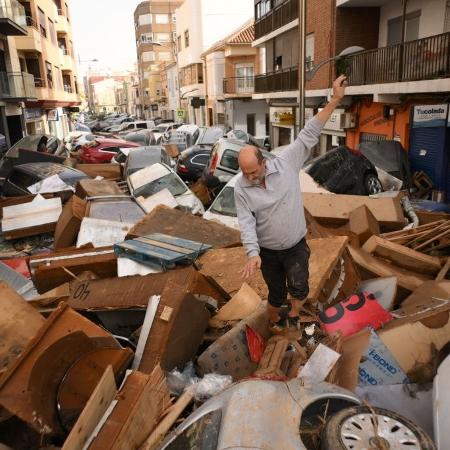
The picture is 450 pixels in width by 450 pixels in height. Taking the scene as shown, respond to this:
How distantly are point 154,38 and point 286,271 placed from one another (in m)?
78.2

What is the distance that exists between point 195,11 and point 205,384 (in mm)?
45359

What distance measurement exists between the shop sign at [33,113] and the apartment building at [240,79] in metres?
14.3

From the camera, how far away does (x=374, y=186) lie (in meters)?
8.80

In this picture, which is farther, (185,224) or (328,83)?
(328,83)

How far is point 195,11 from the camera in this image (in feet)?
141

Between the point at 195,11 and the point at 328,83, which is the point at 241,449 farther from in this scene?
the point at 195,11

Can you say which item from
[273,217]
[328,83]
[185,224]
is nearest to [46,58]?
[328,83]

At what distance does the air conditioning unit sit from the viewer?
16125 millimetres

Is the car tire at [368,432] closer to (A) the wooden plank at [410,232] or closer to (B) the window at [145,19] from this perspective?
(A) the wooden plank at [410,232]

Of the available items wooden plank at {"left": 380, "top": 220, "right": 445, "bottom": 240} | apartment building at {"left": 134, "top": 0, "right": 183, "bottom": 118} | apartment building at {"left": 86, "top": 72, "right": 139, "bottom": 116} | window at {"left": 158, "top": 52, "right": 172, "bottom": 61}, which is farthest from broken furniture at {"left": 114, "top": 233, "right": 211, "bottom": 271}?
apartment building at {"left": 86, "top": 72, "right": 139, "bottom": 116}

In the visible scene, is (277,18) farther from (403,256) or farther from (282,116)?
(403,256)

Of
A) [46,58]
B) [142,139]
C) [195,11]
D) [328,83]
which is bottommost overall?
[142,139]

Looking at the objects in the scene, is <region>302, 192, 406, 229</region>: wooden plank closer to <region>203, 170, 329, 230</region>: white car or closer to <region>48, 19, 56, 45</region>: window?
<region>203, 170, 329, 230</region>: white car

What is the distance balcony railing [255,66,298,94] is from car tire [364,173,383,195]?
465 inches
